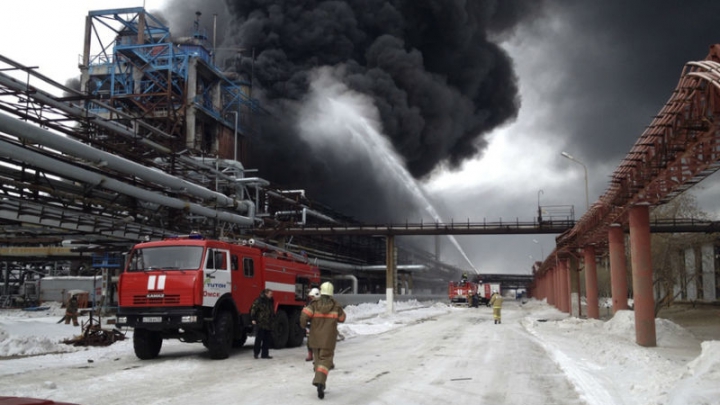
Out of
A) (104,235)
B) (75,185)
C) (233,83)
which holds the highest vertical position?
(233,83)

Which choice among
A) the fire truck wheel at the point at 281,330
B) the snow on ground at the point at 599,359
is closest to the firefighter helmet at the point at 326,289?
the snow on ground at the point at 599,359

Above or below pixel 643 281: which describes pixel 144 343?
below

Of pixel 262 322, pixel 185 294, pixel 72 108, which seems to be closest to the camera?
pixel 185 294

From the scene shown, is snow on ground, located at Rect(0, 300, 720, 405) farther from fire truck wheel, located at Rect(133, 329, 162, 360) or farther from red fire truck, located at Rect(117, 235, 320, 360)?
red fire truck, located at Rect(117, 235, 320, 360)

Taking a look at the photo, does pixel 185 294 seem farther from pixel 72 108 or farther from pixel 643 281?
pixel 643 281

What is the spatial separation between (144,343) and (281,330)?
3819 mm

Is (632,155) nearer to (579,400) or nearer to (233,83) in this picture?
(579,400)

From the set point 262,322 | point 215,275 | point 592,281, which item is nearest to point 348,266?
point 592,281

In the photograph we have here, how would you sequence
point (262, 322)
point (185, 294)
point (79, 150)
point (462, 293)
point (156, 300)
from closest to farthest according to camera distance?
point (185, 294) → point (156, 300) → point (262, 322) → point (79, 150) → point (462, 293)

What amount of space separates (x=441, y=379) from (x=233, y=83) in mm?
46000

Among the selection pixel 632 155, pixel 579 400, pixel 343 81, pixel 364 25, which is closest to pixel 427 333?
pixel 632 155

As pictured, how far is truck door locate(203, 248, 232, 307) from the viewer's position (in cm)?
1233

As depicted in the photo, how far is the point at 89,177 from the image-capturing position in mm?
16156

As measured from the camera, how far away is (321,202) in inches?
2072
